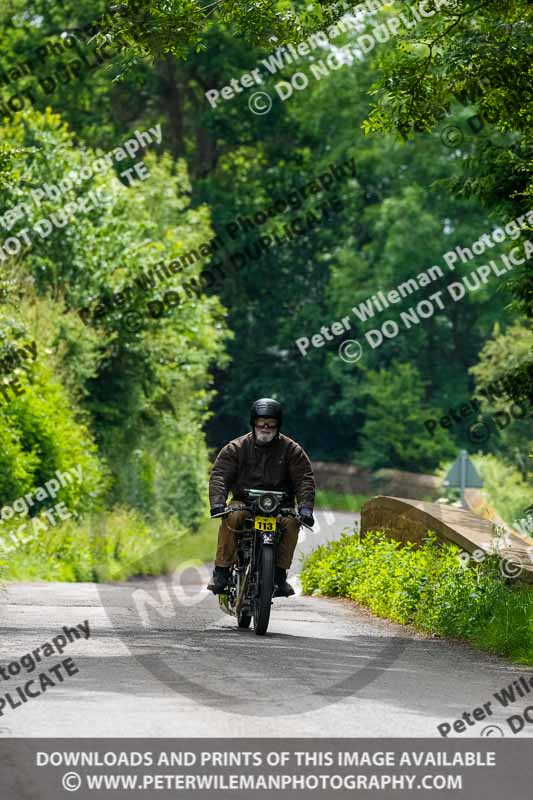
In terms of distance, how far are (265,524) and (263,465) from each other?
2.07 feet

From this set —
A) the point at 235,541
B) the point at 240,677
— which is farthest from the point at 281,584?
the point at 240,677

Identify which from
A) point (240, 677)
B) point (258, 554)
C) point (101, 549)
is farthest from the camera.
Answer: point (101, 549)

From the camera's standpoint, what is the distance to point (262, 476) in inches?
515

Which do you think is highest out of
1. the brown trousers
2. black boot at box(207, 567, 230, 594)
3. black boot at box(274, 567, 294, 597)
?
the brown trousers

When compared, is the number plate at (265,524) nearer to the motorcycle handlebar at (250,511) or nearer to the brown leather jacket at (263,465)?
the motorcycle handlebar at (250,511)

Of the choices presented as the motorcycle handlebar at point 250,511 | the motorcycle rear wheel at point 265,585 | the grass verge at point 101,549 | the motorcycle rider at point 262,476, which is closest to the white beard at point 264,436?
the motorcycle rider at point 262,476

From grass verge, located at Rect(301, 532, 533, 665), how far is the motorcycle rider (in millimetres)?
1853

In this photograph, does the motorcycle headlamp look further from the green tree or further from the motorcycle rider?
the green tree

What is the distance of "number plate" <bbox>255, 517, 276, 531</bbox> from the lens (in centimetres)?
1268

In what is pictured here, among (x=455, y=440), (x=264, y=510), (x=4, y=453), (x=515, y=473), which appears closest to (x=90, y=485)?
(x=4, y=453)

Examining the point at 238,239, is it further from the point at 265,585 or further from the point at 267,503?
the point at 265,585

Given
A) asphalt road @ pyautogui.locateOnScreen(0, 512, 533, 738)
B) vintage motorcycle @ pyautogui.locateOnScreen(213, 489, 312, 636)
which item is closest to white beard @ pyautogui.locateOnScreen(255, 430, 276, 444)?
vintage motorcycle @ pyautogui.locateOnScreen(213, 489, 312, 636)

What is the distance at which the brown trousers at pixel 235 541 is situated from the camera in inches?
505

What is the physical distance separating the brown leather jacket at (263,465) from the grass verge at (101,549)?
6.85 meters
